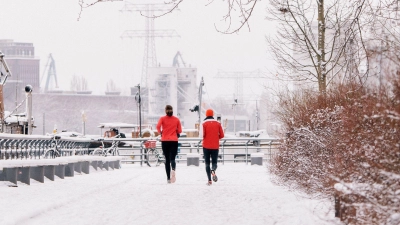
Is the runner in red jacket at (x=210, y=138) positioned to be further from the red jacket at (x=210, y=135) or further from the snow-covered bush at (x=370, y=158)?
the snow-covered bush at (x=370, y=158)

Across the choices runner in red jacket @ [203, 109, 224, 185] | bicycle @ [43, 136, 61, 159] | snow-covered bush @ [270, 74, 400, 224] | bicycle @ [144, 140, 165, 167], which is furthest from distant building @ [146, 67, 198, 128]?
snow-covered bush @ [270, 74, 400, 224]

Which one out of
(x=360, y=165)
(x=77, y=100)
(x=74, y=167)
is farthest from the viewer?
(x=77, y=100)

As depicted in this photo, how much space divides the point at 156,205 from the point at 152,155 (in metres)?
23.7

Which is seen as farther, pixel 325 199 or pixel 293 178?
pixel 293 178

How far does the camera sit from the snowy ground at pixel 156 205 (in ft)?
38.1

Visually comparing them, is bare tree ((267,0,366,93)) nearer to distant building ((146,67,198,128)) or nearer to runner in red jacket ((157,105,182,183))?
runner in red jacket ((157,105,182,183))

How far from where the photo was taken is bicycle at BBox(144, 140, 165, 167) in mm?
37125

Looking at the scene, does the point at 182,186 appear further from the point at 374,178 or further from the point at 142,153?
the point at 142,153

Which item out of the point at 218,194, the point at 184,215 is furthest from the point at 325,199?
the point at 218,194

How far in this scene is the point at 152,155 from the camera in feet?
123

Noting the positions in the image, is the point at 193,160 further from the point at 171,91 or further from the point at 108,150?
the point at 171,91

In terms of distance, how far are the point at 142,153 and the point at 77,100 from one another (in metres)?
153

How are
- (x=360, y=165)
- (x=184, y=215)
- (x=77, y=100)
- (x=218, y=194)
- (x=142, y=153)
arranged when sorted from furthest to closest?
(x=77, y=100), (x=142, y=153), (x=218, y=194), (x=184, y=215), (x=360, y=165)

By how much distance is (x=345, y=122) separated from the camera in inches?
372
